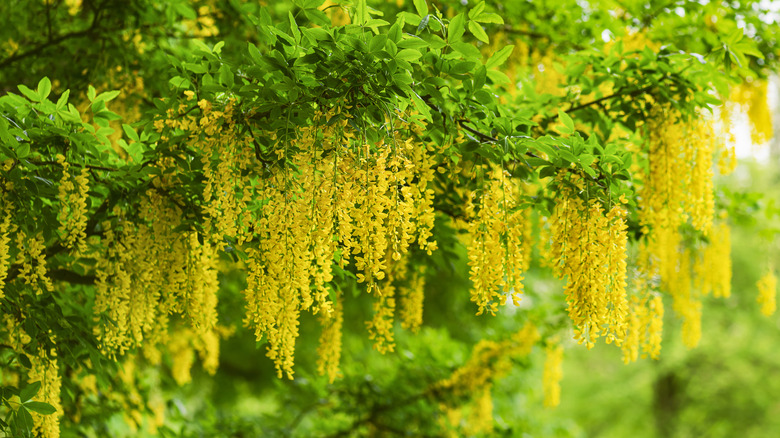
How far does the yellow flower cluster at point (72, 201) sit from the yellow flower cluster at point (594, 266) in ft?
6.70

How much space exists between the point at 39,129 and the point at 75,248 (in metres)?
0.58

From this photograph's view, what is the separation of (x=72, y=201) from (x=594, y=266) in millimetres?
2193

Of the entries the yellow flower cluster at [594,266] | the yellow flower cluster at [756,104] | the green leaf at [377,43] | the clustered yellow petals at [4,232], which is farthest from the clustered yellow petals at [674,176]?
the clustered yellow petals at [4,232]

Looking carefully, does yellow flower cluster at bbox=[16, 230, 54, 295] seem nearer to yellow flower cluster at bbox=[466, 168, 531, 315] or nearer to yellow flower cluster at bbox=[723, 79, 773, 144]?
yellow flower cluster at bbox=[466, 168, 531, 315]

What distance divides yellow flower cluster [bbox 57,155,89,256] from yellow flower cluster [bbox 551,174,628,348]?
6.70 feet

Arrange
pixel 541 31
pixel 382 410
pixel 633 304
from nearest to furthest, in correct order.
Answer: pixel 633 304, pixel 541 31, pixel 382 410

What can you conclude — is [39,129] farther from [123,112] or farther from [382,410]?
[382,410]

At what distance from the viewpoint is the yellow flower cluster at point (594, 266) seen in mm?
2598

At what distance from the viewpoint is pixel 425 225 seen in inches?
110

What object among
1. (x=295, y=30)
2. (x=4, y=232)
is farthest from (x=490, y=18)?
(x=4, y=232)

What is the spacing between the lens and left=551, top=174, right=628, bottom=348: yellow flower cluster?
260 cm

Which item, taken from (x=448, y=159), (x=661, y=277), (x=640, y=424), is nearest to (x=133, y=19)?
(x=448, y=159)

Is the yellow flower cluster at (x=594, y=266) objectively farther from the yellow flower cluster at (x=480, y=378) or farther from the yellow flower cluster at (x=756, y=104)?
the yellow flower cluster at (x=480, y=378)

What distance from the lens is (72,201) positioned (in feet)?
9.00
